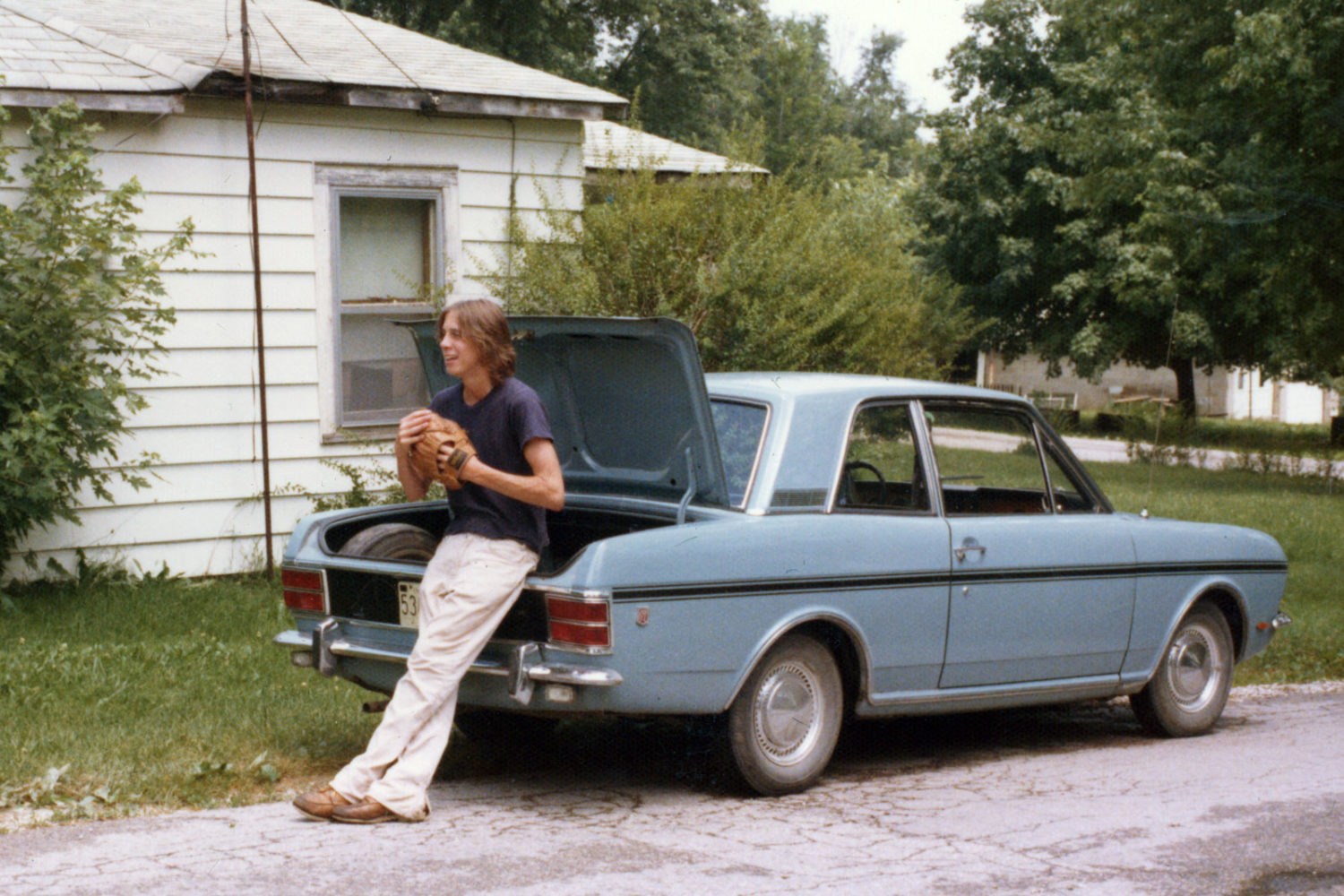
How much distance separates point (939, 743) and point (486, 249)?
5.76 metres

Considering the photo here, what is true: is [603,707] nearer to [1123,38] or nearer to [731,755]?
[731,755]

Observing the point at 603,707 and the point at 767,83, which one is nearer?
the point at 603,707

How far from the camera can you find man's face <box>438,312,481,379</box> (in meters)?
5.36

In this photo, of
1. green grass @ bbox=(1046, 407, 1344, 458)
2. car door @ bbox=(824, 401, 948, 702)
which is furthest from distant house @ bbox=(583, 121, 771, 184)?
green grass @ bbox=(1046, 407, 1344, 458)

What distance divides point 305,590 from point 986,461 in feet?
9.59

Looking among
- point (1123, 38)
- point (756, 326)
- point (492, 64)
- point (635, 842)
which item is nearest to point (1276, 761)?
point (635, 842)

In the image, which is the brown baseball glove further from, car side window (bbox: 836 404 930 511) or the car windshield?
car side window (bbox: 836 404 930 511)

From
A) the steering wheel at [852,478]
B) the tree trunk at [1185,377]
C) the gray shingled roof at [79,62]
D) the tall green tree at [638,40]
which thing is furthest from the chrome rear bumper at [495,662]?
the tree trunk at [1185,377]

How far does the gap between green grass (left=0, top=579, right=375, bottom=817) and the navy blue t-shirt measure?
4.26 feet

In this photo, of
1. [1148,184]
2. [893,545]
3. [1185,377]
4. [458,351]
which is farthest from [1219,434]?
[458,351]

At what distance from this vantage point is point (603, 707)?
520 cm

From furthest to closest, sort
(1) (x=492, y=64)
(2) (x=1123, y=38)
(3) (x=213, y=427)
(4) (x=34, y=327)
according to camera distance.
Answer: (2) (x=1123, y=38), (1) (x=492, y=64), (3) (x=213, y=427), (4) (x=34, y=327)

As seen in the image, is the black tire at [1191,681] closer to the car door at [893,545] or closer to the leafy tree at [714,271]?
the car door at [893,545]

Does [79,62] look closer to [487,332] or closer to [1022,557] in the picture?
[487,332]
